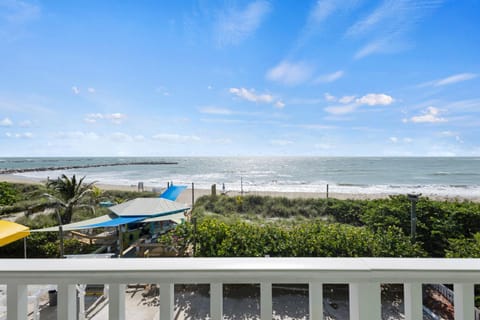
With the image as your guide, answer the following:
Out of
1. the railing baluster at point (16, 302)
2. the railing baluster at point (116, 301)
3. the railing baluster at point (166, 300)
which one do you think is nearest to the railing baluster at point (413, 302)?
the railing baluster at point (166, 300)

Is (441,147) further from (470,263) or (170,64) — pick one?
(470,263)

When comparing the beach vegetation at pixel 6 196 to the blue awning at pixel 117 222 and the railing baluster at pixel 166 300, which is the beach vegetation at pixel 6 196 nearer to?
the blue awning at pixel 117 222

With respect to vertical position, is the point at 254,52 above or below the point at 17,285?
above

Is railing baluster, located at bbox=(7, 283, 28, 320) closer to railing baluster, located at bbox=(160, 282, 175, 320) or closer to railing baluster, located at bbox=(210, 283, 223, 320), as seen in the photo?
railing baluster, located at bbox=(160, 282, 175, 320)

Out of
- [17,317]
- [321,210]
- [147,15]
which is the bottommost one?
[321,210]

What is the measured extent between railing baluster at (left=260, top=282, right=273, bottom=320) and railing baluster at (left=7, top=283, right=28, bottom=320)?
69 centimetres

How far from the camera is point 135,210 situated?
466 cm

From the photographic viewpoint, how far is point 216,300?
0.63 metres

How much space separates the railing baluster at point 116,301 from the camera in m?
0.60

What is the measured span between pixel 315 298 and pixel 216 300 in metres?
0.30

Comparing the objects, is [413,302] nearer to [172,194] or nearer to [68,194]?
[172,194]

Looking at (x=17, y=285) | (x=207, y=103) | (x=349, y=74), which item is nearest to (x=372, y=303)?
(x=17, y=285)

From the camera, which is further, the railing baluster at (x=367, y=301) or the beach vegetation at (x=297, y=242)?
the beach vegetation at (x=297, y=242)

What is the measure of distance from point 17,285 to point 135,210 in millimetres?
4485
